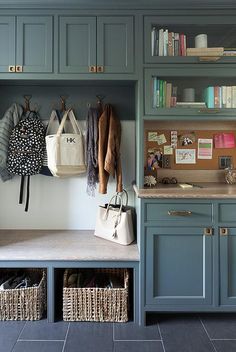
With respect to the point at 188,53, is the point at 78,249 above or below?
below

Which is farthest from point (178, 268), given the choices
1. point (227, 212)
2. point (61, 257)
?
point (61, 257)

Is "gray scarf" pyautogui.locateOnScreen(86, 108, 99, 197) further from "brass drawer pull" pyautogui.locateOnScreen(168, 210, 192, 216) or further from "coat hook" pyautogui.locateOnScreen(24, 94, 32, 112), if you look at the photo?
"brass drawer pull" pyautogui.locateOnScreen(168, 210, 192, 216)

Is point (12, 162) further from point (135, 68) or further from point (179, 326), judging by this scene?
point (179, 326)

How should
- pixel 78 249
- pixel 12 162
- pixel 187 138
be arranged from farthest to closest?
1. pixel 187 138
2. pixel 12 162
3. pixel 78 249

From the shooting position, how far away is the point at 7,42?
2.21 metres

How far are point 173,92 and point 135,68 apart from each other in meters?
0.35

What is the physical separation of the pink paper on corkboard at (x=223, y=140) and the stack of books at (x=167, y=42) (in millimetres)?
811

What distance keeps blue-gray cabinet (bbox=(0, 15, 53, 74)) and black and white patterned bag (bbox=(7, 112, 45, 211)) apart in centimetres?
47

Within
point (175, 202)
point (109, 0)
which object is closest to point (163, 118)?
point (175, 202)

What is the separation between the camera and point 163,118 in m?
2.21

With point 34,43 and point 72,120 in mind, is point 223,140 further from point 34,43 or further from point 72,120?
point 34,43

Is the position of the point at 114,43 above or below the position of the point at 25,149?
above

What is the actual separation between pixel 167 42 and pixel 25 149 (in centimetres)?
139

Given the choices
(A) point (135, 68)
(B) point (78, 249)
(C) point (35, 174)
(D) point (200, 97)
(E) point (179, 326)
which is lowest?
(E) point (179, 326)
